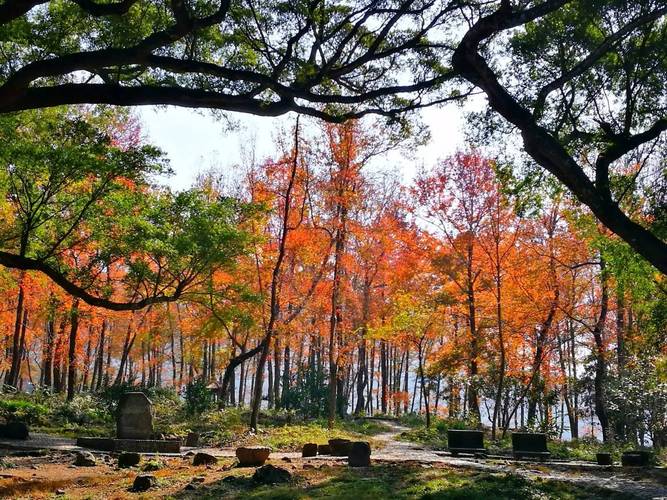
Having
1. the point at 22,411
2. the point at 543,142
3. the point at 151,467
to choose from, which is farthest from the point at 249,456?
the point at 22,411

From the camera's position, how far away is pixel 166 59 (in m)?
9.17

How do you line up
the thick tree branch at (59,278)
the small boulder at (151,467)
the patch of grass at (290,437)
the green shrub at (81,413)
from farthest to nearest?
the green shrub at (81,413), the patch of grass at (290,437), the thick tree branch at (59,278), the small boulder at (151,467)

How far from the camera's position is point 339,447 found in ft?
43.2

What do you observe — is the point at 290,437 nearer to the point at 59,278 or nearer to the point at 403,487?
the point at 59,278

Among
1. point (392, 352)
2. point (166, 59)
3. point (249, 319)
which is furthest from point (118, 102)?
point (392, 352)

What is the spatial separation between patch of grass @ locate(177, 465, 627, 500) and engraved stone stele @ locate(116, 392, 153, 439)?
6.57 m

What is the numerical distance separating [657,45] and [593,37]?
4.11 ft

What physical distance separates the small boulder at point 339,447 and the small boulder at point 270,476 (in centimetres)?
410

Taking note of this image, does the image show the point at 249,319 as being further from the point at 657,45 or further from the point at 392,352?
the point at 392,352

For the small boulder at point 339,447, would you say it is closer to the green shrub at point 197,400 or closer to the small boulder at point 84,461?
the small boulder at point 84,461

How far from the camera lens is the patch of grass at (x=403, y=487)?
7.91 meters

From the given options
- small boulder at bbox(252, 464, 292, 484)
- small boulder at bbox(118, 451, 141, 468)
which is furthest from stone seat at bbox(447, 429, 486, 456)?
small boulder at bbox(118, 451, 141, 468)

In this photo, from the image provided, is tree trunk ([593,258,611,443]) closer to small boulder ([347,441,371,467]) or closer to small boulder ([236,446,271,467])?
small boulder ([347,441,371,467])

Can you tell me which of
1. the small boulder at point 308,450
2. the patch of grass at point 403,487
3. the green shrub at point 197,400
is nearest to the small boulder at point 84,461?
the patch of grass at point 403,487
